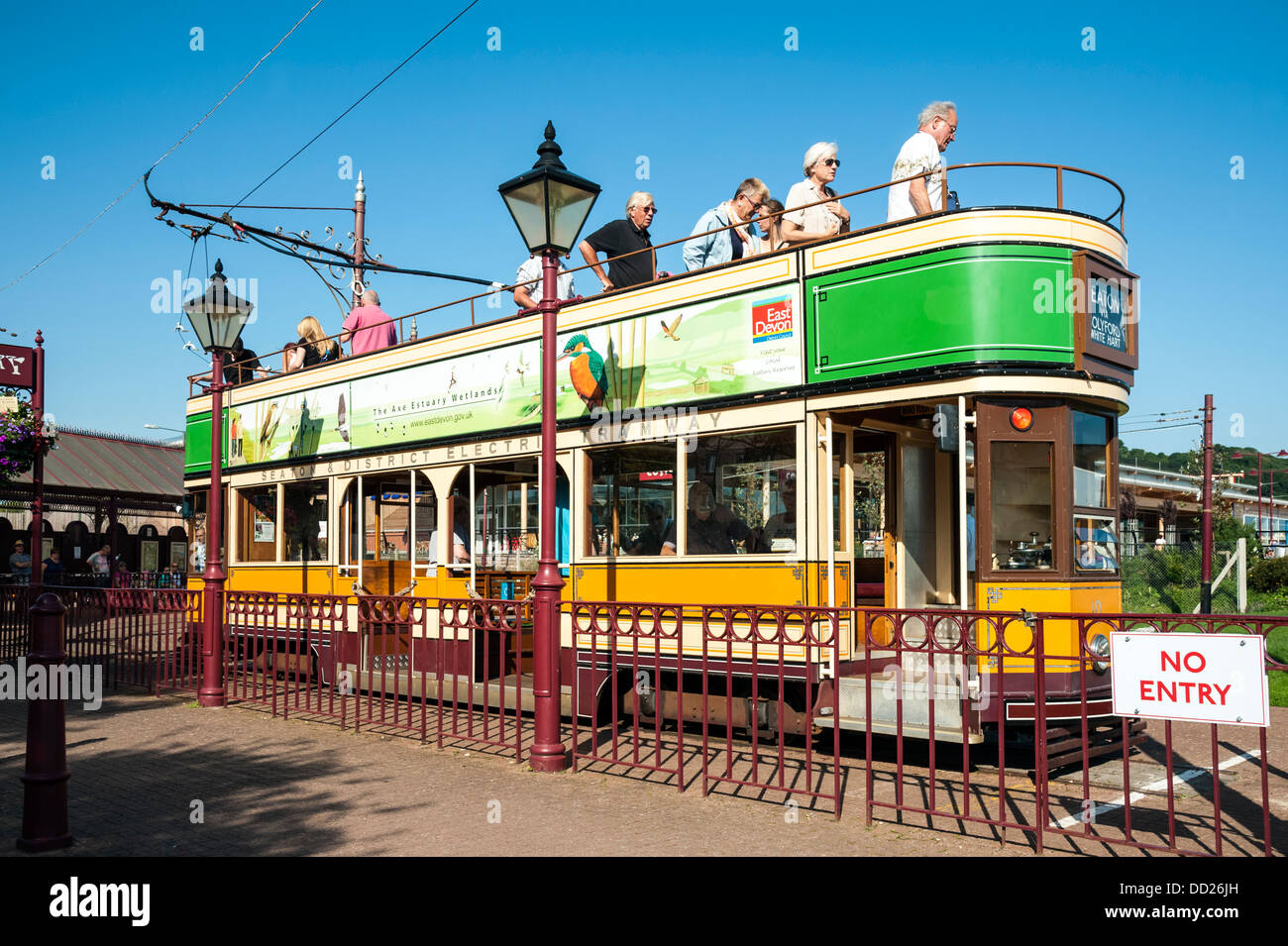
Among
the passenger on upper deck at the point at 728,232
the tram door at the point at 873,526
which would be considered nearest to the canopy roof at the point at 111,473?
the passenger on upper deck at the point at 728,232

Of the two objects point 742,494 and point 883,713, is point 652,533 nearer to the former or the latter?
point 742,494

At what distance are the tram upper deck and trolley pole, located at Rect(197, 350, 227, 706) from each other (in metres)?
1.76

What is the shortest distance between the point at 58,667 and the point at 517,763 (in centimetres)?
328

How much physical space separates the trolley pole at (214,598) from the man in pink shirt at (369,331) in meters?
1.69

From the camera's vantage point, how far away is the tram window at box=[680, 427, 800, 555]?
314 inches

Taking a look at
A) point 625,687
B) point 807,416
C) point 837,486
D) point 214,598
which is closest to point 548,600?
point 625,687

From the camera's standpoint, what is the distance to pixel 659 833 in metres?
5.75

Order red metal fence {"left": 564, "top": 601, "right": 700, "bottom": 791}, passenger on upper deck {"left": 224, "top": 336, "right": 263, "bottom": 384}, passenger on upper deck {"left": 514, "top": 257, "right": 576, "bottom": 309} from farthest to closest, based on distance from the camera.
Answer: passenger on upper deck {"left": 224, "top": 336, "right": 263, "bottom": 384} → passenger on upper deck {"left": 514, "top": 257, "right": 576, "bottom": 309} → red metal fence {"left": 564, "top": 601, "right": 700, "bottom": 791}

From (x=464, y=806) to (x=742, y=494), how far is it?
323 centimetres

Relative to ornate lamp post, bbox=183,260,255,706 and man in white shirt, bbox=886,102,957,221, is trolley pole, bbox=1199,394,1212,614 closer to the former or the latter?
man in white shirt, bbox=886,102,957,221

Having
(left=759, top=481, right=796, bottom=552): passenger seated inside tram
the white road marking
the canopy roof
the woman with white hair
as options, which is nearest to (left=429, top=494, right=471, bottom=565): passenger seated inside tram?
(left=759, top=481, right=796, bottom=552): passenger seated inside tram

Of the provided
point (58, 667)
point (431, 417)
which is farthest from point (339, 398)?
point (58, 667)

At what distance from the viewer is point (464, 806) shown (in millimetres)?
6383
